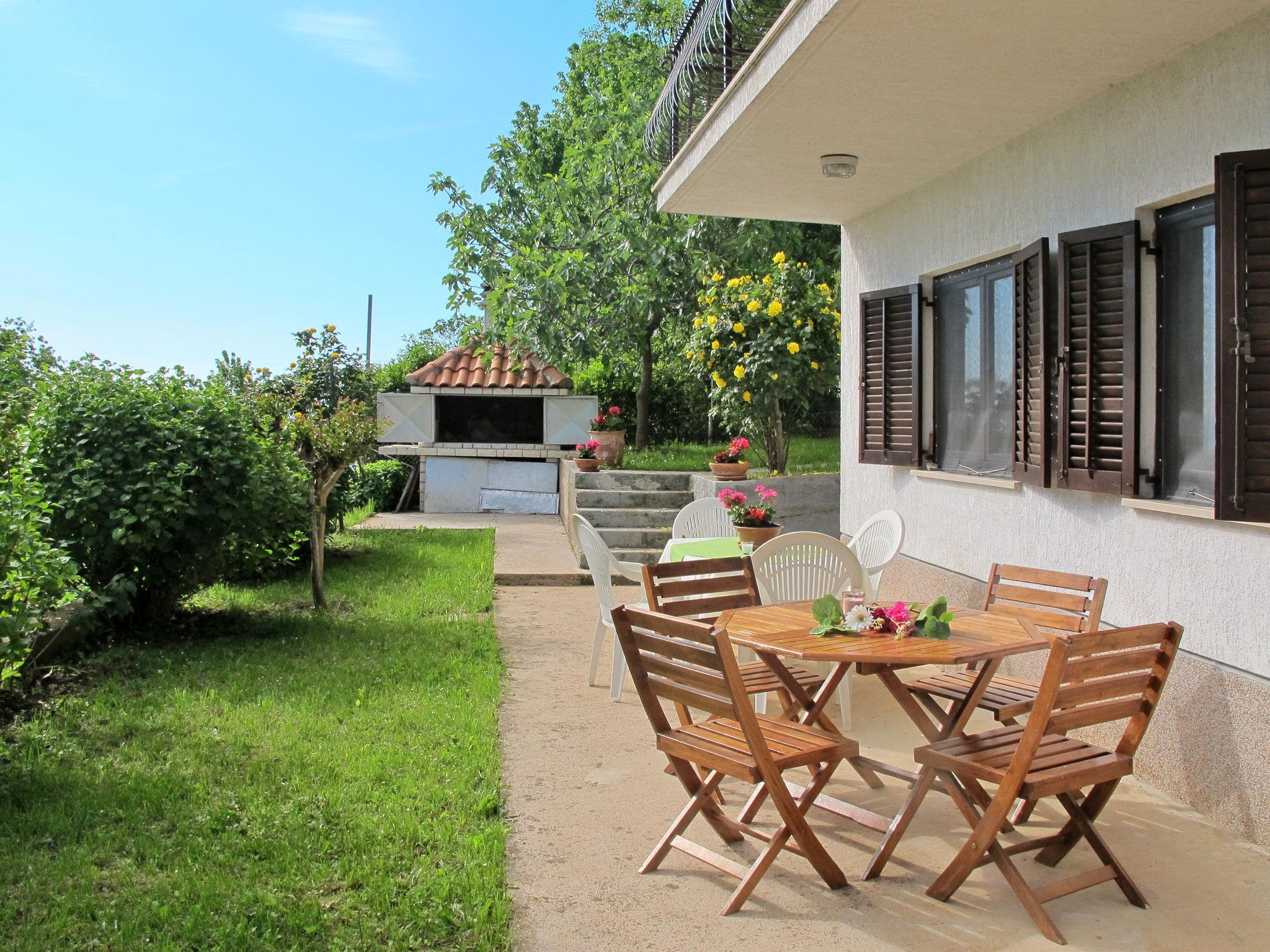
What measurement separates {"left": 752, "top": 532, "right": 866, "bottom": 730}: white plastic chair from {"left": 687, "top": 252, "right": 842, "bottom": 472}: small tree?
218 inches

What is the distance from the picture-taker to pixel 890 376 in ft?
25.5

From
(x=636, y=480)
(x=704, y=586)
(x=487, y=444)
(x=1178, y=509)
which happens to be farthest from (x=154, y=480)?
(x=487, y=444)

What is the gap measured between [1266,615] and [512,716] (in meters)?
3.62

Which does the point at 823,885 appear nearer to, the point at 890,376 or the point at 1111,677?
the point at 1111,677

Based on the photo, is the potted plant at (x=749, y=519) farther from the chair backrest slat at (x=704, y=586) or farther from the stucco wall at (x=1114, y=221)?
the chair backrest slat at (x=704, y=586)

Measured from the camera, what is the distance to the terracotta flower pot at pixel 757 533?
7629mm

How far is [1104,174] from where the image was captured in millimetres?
5035

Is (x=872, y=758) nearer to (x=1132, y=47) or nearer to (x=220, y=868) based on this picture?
(x=220, y=868)

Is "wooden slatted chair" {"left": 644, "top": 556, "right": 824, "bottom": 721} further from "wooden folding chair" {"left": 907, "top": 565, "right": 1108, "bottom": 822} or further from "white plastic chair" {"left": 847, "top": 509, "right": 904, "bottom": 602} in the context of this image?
"white plastic chair" {"left": 847, "top": 509, "right": 904, "bottom": 602}

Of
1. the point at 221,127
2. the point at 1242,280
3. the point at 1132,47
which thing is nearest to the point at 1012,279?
the point at 1132,47

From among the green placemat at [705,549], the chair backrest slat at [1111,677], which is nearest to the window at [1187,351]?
the chair backrest slat at [1111,677]

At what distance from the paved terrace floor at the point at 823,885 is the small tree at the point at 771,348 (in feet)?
20.2

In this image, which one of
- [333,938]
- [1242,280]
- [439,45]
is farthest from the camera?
[439,45]

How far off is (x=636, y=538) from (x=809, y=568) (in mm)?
6324
